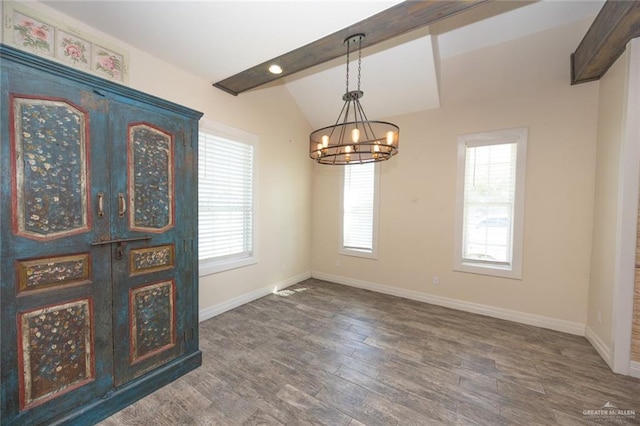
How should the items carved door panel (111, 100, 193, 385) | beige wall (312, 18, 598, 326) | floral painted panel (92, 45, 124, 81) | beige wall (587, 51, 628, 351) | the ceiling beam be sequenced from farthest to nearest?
beige wall (312, 18, 598, 326) → beige wall (587, 51, 628, 351) → floral painted panel (92, 45, 124, 81) → the ceiling beam → carved door panel (111, 100, 193, 385)

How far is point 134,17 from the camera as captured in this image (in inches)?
81.2

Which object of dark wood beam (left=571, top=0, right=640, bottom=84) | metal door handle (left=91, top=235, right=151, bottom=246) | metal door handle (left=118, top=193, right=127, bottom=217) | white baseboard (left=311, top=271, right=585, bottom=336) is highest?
dark wood beam (left=571, top=0, right=640, bottom=84)

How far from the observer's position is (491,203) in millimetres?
3504

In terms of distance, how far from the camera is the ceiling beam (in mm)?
1926

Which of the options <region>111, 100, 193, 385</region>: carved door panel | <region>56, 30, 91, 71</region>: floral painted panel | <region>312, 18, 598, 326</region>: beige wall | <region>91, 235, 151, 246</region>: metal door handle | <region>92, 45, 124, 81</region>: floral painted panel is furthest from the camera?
<region>312, 18, 598, 326</region>: beige wall

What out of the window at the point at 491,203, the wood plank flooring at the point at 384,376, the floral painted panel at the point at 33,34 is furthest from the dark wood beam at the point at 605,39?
the floral painted panel at the point at 33,34

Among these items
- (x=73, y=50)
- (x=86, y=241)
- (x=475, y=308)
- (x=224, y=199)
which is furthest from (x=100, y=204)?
(x=475, y=308)

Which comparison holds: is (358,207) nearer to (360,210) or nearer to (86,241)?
(360,210)

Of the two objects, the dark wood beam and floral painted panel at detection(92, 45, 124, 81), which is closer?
the dark wood beam

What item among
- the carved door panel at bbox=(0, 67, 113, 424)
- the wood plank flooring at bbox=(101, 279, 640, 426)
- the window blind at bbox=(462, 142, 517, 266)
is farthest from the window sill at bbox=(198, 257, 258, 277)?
the window blind at bbox=(462, 142, 517, 266)

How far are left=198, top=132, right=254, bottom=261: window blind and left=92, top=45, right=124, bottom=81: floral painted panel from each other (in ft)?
3.04

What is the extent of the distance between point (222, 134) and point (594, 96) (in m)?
4.50

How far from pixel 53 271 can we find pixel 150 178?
81cm

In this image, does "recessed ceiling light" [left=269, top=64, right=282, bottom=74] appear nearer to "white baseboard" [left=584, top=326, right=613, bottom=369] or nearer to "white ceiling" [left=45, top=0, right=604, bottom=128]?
"white ceiling" [left=45, top=0, right=604, bottom=128]
